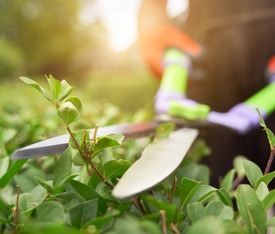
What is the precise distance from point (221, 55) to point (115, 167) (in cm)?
130

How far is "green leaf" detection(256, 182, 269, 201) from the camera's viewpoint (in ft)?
2.06

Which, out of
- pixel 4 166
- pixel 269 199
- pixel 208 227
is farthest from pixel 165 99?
Answer: pixel 208 227

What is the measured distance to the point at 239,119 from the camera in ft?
4.64

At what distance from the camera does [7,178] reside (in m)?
0.72

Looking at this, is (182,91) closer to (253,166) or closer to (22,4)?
(253,166)

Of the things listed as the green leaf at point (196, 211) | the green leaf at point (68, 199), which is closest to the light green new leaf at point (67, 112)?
the green leaf at point (68, 199)

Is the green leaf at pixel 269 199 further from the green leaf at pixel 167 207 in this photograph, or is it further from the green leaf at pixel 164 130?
the green leaf at pixel 164 130

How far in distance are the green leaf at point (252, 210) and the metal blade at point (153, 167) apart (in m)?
0.11

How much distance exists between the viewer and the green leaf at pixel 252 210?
56 cm

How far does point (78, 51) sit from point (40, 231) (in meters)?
24.1

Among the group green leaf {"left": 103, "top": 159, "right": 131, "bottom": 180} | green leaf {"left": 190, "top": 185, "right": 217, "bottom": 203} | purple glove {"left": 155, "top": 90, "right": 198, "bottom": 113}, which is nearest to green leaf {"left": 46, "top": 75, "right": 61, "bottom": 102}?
green leaf {"left": 103, "top": 159, "right": 131, "bottom": 180}

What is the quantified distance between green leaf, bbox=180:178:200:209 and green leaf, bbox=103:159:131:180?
0.09 meters

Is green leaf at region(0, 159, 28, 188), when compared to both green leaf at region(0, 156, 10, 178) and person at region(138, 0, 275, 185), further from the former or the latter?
person at region(138, 0, 275, 185)

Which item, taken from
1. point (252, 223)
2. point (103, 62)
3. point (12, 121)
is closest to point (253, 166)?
point (252, 223)
